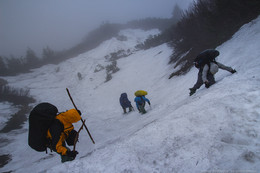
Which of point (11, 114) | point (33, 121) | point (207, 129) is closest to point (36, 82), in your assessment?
point (11, 114)

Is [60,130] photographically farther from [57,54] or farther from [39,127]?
[57,54]

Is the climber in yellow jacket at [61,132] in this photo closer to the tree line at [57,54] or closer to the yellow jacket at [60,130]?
the yellow jacket at [60,130]

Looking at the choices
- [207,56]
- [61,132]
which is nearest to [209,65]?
[207,56]

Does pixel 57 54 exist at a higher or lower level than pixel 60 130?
higher

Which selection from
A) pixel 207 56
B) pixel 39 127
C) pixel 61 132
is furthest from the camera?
pixel 207 56

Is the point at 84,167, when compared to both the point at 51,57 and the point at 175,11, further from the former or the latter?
the point at 175,11

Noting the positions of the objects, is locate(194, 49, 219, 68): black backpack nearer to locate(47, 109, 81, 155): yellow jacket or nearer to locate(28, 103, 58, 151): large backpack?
locate(47, 109, 81, 155): yellow jacket

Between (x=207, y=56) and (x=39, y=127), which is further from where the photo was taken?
(x=207, y=56)

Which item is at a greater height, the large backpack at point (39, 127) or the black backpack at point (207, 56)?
the large backpack at point (39, 127)

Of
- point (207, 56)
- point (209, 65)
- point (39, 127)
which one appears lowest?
point (209, 65)

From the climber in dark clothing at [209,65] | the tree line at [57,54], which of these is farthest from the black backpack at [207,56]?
the tree line at [57,54]

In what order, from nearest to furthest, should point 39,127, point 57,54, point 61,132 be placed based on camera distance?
1. point 39,127
2. point 61,132
3. point 57,54

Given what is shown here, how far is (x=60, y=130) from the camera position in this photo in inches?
125

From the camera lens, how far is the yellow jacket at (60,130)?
9.86 feet
